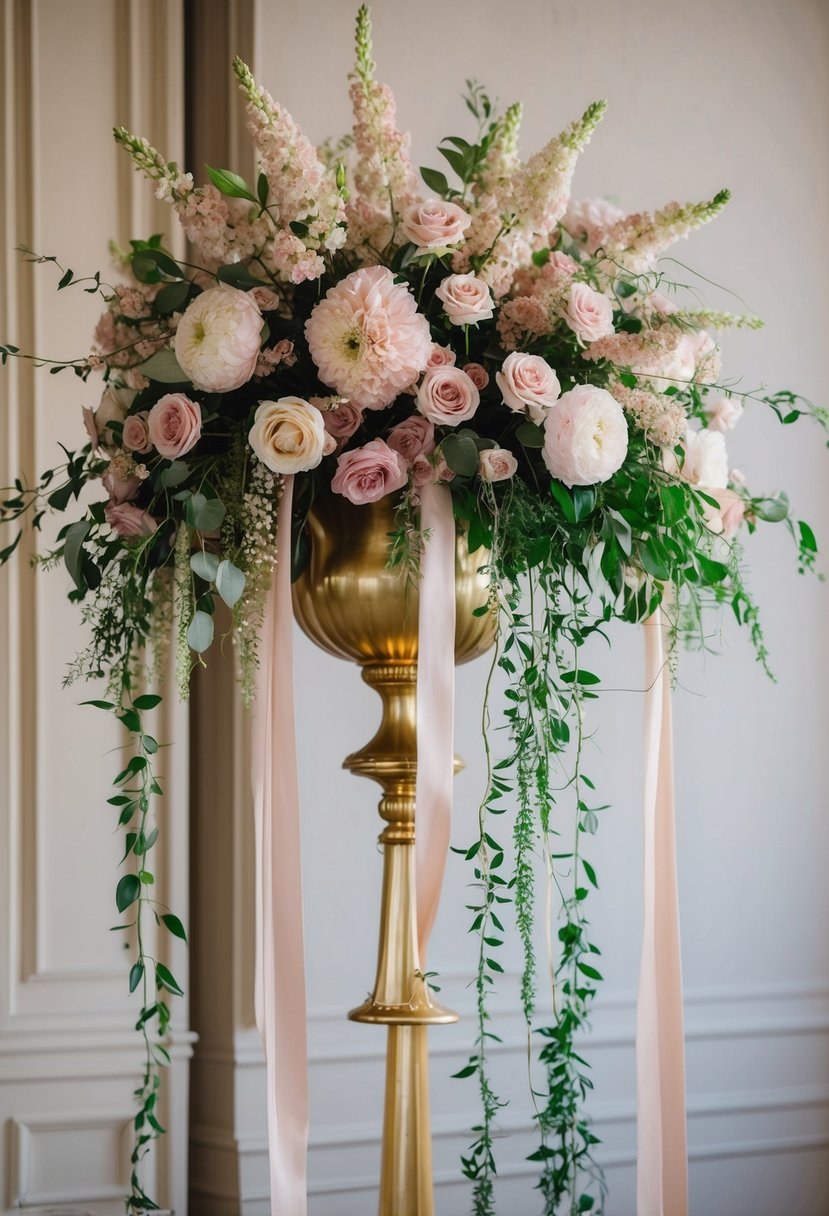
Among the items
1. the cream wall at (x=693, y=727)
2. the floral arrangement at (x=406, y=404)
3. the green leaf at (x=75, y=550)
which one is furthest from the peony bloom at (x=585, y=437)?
the cream wall at (x=693, y=727)

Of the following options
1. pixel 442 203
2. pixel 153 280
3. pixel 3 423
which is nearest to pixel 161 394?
pixel 153 280

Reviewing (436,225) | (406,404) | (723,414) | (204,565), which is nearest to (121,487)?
(204,565)

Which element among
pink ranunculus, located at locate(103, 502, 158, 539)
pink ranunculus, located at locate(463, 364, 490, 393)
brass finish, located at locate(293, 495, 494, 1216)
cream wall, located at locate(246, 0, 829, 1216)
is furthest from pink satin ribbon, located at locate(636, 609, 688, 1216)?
cream wall, located at locate(246, 0, 829, 1216)

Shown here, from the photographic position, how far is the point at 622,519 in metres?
1.25

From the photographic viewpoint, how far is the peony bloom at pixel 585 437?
3.83 feet

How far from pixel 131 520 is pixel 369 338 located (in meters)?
0.31

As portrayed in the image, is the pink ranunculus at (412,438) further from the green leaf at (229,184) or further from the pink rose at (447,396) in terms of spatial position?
the green leaf at (229,184)

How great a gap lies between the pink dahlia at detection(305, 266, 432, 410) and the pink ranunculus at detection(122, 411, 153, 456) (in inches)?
7.8

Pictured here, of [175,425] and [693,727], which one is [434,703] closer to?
[175,425]

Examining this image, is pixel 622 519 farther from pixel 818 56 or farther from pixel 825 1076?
pixel 818 56

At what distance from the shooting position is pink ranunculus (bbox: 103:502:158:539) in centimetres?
126

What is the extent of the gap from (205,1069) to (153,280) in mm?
1400

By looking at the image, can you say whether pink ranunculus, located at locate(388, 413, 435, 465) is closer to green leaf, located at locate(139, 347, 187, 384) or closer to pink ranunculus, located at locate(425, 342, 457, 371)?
pink ranunculus, located at locate(425, 342, 457, 371)

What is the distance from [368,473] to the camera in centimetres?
119
